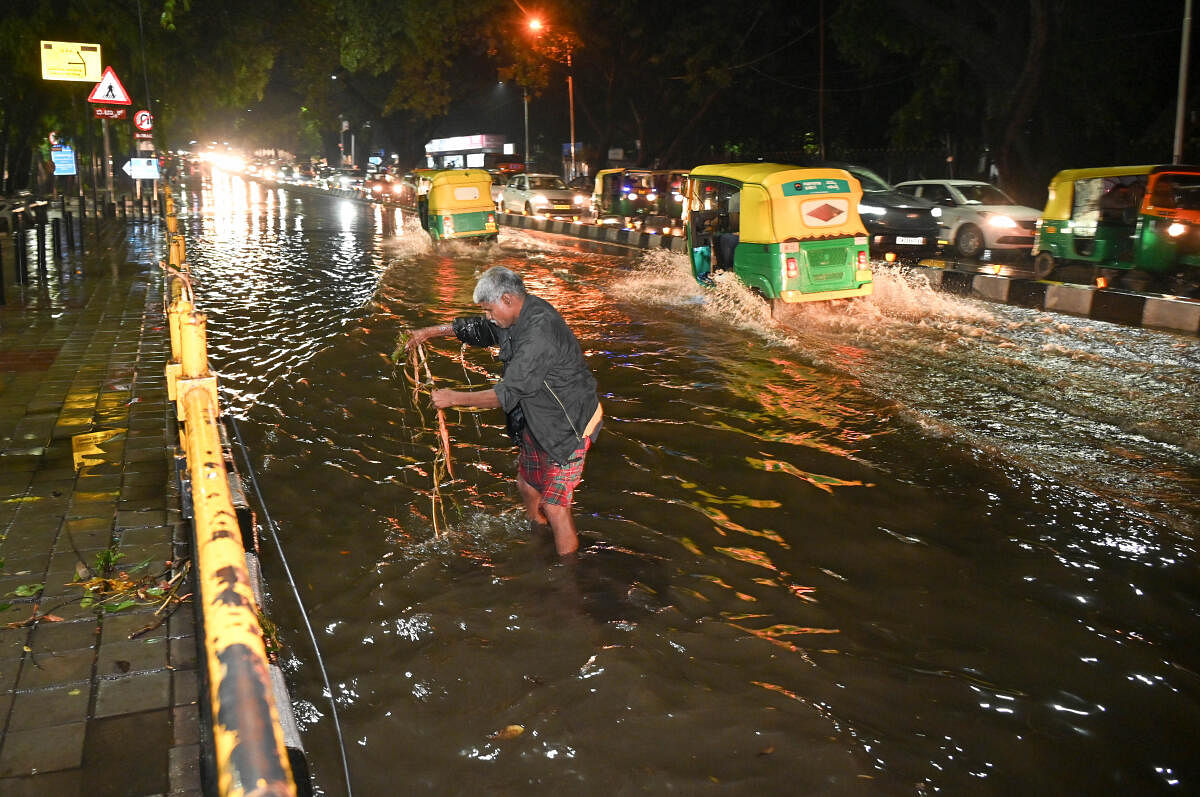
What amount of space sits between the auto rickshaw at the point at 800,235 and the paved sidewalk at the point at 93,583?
697cm

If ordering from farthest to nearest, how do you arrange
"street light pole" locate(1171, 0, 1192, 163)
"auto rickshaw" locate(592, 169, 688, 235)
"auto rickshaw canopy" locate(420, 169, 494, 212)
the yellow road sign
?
"auto rickshaw" locate(592, 169, 688, 235)
"auto rickshaw canopy" locate(420, 169, 494, 212)
"street light pole" locate(1171, 0, 1192, 163)
the yellow road sign

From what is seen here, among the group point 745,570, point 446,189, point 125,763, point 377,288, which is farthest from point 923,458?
point 446,189

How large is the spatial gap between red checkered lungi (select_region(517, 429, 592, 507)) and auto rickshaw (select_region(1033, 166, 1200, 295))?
38.8 ft

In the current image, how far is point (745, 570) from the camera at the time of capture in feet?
16.4

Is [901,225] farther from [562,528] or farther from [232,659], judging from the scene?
[232,659]

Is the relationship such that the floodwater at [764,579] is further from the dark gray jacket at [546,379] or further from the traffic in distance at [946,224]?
the traffic in distance at [946,224]

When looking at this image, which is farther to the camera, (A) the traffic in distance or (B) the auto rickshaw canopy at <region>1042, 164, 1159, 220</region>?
(B) the auto rickshaw canopy at <region>1042, 164, 1159, 220</region>

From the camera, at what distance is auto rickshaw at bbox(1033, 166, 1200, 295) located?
42.7 feet

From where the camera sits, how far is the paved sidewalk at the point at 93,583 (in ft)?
10.2

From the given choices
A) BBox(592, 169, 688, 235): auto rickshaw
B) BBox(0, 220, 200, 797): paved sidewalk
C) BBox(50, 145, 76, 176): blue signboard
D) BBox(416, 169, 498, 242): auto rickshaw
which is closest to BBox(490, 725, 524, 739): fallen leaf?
BBox(0, 220, 200, 797): paved sidewalk

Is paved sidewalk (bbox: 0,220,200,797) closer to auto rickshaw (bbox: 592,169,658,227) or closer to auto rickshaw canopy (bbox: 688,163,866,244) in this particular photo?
auto rickshaw canopy (bbox: 688,163,866,244)

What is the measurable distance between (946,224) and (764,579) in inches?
679

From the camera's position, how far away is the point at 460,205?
20.4 meters

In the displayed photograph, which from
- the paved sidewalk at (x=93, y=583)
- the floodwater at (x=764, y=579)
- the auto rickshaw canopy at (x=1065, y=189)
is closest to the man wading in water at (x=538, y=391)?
the floodwater at (x=764, y=579)
